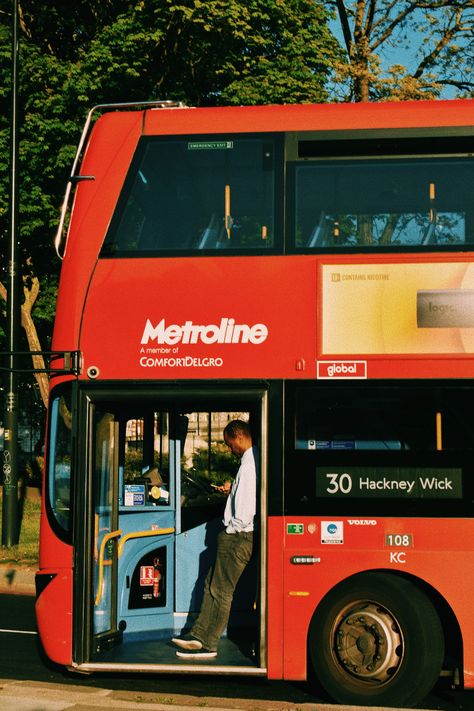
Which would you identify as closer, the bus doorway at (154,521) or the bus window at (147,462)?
the bus doorway at (154,521)

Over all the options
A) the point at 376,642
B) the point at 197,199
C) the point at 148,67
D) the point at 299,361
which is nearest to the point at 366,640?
the point at 376,642

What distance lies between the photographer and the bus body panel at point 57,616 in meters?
7.35

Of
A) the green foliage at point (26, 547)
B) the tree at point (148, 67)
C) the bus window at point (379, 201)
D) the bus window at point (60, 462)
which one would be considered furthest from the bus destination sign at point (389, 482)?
the tree at point (148, 67)

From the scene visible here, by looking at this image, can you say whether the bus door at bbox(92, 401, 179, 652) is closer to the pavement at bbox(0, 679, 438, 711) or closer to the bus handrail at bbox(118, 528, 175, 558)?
the bus handrail at bbox(118, 528, 175, 558)

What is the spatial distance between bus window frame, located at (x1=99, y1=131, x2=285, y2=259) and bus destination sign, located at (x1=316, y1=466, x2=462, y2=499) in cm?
168

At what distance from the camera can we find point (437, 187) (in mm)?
7410

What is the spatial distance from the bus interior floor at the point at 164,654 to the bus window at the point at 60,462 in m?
1.03

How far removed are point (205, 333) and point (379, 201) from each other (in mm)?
1598

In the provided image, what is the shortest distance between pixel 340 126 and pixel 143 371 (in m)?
2.33

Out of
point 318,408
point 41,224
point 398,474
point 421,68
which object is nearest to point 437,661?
point 398,474

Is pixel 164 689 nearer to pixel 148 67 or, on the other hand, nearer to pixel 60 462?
pixel 60 462

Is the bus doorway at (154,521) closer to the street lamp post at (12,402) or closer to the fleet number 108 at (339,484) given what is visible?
the fleet number 108 at (339,484)

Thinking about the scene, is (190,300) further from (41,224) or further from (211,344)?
(41,224)

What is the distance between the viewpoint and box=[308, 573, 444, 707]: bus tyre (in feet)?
23.0
